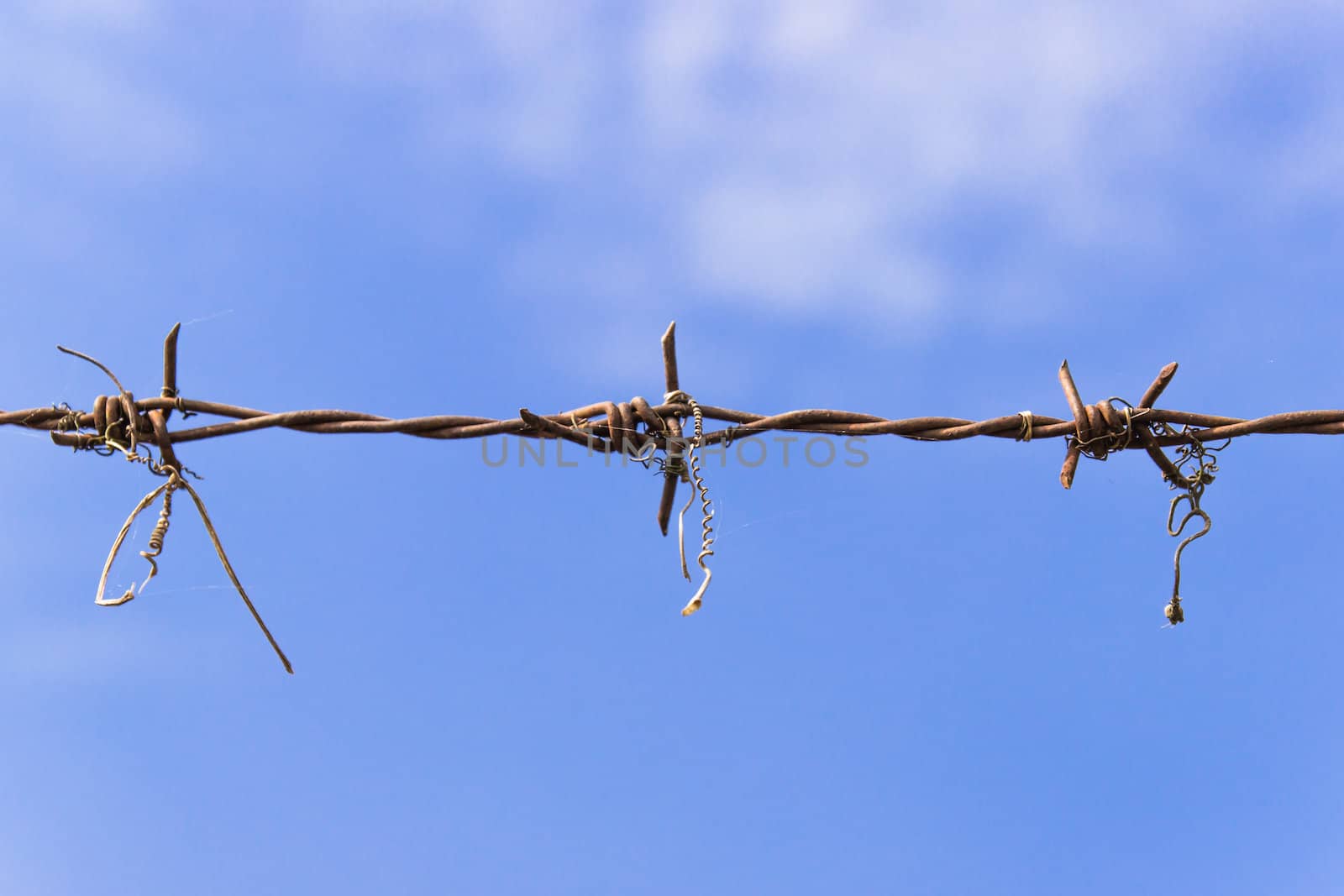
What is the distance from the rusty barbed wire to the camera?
3318 millimetres

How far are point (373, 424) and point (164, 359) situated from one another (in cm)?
61

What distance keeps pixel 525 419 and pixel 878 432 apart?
3.06 feet

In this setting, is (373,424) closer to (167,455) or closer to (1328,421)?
(167,455)

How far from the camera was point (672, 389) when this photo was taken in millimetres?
3453

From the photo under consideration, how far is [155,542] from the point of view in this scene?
3334mm

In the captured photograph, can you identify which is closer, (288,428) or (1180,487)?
(288,428)

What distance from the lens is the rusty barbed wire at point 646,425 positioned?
10.9 feet

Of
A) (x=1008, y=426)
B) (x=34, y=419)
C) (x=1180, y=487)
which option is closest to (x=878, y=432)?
(x=1008, y=426)

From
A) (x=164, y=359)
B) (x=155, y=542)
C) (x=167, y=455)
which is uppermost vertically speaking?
(x=164, y=359)

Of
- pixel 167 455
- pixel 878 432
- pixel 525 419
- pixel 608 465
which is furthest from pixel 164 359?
pixel 878 432

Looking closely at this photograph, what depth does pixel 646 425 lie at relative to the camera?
3.41m

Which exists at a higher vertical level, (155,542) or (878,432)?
(878,432)

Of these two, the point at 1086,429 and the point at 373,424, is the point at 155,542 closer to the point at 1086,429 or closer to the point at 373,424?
the point at 373,424

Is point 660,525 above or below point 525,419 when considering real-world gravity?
below
